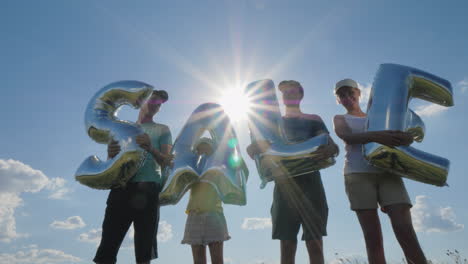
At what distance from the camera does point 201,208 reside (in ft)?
15.6

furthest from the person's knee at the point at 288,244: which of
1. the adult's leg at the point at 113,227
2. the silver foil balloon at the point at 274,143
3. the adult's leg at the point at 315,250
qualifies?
the adult's leg at the point at 113,227

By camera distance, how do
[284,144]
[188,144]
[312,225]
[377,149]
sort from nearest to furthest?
[377,149] < [284,144] < [312,225] < [188,144]

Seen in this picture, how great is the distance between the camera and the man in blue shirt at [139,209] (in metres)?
4.40

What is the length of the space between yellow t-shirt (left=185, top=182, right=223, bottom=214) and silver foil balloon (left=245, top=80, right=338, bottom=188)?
3.25 ft

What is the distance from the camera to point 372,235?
3.78 metres

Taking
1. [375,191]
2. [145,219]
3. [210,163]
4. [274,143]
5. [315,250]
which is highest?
[210,163]

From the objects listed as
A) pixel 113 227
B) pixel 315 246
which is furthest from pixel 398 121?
pixel 113 227

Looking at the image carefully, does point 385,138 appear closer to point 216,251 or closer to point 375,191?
point 375,191

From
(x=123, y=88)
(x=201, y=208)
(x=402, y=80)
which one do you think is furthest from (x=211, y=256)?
(x=402, y=80)

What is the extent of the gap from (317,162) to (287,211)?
0.76 m

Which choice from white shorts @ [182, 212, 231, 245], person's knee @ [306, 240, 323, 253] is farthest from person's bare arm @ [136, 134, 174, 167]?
person's knee @ [306, 240, 323, 253]

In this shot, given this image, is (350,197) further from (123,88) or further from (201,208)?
(123,88)

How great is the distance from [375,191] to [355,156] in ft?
1.36

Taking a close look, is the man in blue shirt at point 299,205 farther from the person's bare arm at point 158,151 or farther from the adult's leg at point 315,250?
the person's bare arm at point 158,151
